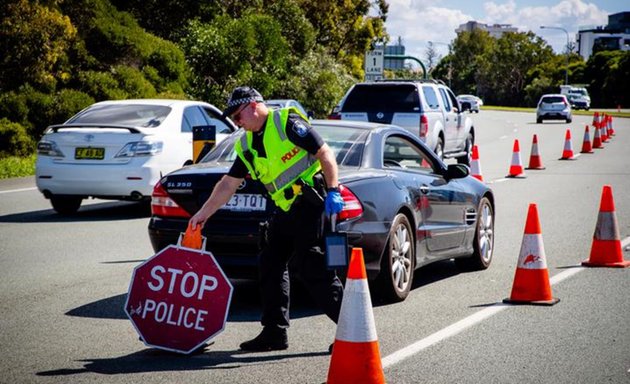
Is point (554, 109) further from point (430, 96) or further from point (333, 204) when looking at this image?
point (333, 204)

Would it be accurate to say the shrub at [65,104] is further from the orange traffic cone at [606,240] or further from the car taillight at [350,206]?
the car taillight at [350,206]

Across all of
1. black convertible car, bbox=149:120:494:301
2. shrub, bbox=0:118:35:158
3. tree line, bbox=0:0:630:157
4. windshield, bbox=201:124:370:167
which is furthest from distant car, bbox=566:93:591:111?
windshield, bbox=201:124:370:167

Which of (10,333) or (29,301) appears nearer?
(10,333)

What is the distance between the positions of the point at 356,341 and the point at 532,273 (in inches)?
118

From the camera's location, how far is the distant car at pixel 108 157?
535 inches

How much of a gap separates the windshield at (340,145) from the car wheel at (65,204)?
586 cm

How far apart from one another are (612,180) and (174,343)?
50.9 feet

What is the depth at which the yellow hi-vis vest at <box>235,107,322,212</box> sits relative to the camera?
6277 millimetres

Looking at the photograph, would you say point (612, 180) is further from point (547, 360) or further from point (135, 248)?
point (547, 360)

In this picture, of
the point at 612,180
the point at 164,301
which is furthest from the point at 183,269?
the point at 612,180

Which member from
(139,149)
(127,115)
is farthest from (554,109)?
(139,149)

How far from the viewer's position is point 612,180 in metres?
20.3

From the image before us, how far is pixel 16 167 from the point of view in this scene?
72.2 feet

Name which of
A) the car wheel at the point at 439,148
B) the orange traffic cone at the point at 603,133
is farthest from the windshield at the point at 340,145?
the orange traffic cone at the point at 603,133
